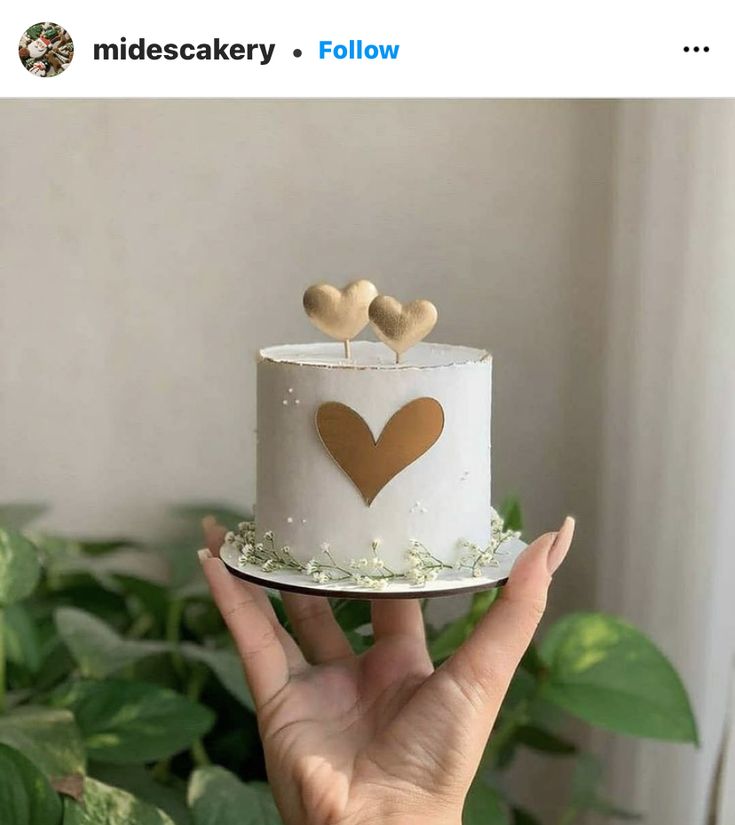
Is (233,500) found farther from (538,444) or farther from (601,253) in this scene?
(601,253)

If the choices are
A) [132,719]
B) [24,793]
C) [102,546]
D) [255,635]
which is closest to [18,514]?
[102,546]

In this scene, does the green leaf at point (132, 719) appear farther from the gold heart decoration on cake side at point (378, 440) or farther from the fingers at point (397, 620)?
the gold heart decoration on cake side at point (378, 440)

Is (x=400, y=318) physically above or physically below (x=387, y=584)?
above

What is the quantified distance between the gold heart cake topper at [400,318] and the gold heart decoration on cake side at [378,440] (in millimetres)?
56

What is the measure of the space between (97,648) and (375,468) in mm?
567

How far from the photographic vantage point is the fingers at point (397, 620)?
0.85m

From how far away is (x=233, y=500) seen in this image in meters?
1.38

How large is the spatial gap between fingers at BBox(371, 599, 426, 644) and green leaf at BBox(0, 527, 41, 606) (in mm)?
381

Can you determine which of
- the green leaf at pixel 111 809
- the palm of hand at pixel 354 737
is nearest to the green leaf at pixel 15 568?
the green leaf at pixel 111 809

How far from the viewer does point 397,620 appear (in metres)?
A: 0.85
